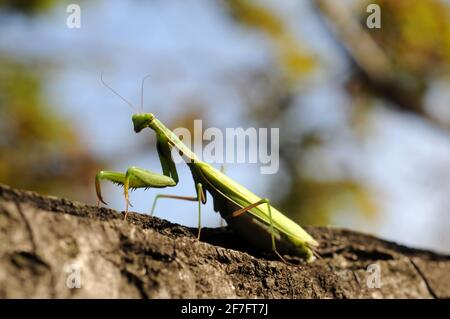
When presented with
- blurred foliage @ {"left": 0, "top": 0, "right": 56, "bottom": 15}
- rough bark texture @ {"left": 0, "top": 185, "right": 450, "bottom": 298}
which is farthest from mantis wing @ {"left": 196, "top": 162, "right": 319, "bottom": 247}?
blurred foliage @ {"left": 0, "top": 0, "right": 56, "bottom": 15}

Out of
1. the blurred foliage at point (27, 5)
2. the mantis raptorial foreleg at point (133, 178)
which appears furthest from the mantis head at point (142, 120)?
the blurred foliage at point (27, 5)

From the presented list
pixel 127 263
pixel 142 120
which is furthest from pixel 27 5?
pixel 127 263

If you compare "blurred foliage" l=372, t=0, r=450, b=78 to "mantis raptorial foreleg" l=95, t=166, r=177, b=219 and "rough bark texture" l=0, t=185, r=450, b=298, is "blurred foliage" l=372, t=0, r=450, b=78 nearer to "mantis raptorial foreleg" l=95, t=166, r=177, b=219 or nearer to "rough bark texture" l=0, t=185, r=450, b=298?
"rough bark texture" l=0, t=185, r=450, b=298

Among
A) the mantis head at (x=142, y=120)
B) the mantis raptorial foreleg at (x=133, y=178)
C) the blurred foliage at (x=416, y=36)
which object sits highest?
the blurred foliage at (x=416, y=36)

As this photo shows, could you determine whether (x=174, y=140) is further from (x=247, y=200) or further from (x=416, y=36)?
(x=416, y=36)

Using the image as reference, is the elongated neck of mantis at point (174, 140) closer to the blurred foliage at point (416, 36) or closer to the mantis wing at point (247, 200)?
the mantis wing at point (247, 200)

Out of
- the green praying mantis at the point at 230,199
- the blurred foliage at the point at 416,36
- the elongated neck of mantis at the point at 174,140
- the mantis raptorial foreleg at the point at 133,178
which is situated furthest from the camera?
the blurred foliage at the point at 416,36
